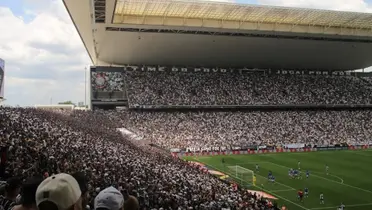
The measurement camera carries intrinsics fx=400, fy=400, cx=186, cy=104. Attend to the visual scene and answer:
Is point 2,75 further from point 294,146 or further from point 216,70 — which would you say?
point 294,146

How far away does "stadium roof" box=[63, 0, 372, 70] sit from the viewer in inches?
1845

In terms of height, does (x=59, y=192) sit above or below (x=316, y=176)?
above

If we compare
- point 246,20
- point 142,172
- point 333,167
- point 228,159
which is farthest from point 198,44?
point 142,172

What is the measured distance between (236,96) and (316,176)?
3289 cm

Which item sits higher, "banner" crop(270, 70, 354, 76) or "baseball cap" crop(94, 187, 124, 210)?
"banner" crop(270, 70, 354, 76)

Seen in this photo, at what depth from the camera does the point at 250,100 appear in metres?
65.9

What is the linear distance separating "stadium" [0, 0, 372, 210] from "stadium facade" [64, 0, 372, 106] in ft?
0.55

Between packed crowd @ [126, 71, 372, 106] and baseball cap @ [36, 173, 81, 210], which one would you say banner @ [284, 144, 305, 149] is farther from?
baseball cap @ [36, 173, 81, 210]

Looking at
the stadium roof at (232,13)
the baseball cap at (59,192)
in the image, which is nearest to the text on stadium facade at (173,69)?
the stadium roof at (232,13)

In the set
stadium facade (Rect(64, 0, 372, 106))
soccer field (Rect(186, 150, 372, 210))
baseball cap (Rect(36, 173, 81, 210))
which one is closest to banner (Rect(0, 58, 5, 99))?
stadium facade (Rect(64, 0, 372, 106))

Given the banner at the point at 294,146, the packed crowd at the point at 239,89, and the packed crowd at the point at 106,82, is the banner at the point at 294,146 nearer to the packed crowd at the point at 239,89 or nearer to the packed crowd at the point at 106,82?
the packed crowd at the point at 239,89

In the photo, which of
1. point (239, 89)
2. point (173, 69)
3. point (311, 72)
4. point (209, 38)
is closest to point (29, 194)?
point (209, 38)

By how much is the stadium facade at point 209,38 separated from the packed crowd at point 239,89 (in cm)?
227

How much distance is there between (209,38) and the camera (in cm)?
5569
